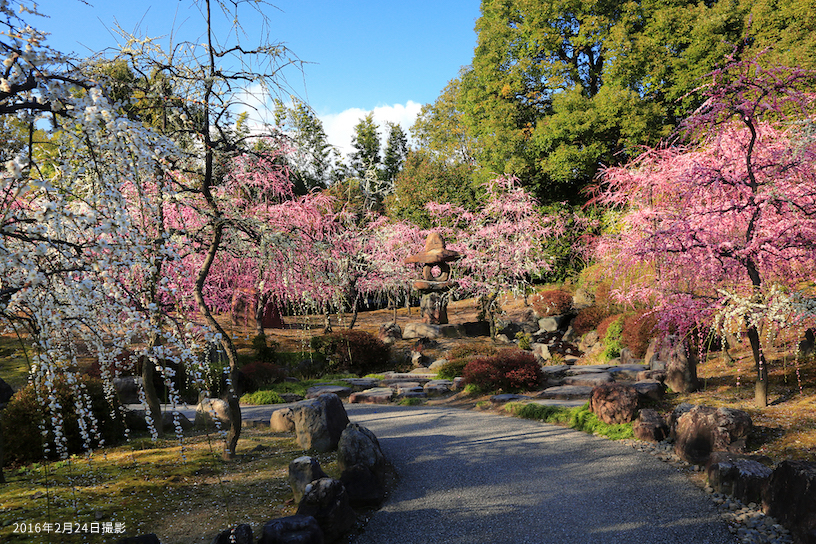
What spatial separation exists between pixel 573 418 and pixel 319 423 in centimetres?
438

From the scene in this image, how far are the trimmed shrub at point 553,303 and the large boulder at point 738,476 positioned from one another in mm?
13435

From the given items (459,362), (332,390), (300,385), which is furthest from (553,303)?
(300,385)

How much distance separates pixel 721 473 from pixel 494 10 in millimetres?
23653

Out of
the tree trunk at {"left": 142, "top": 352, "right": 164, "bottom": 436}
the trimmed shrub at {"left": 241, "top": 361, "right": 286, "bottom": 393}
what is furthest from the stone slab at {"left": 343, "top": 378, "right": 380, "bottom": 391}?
the tree trunk at {"left": 142, "top": 352, "right": 164, "bottom": 436}

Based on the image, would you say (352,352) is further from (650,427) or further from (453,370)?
A: (650,427)

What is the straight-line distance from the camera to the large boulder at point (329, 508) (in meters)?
4.98

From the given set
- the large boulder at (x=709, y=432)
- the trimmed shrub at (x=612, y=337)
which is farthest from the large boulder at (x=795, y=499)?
the trimmed shrub at (x=612, y=337)

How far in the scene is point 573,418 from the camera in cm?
878

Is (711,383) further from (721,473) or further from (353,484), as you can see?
(353,484)

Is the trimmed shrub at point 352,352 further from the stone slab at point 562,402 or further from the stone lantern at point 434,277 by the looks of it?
the stone slab at point 562,402

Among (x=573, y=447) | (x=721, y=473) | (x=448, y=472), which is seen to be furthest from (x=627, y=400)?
(x=448, y=472)

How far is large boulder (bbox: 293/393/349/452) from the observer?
754 cm

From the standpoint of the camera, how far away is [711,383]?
953 centimetres

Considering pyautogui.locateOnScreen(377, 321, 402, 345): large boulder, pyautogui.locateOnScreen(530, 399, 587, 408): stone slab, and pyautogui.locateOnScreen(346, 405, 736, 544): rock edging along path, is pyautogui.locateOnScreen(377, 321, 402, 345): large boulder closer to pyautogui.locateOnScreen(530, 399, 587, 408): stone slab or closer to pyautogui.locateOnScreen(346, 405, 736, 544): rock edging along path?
pyautogui.locateOnScreen(530, 399, 587, 408): stone slab
